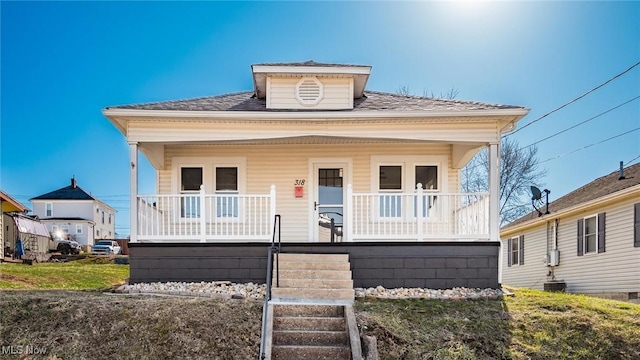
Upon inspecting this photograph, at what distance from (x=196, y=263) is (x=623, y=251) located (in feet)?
35.2

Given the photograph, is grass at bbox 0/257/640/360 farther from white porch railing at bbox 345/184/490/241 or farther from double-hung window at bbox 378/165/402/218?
double-hung window at bbox 378/165/402/218

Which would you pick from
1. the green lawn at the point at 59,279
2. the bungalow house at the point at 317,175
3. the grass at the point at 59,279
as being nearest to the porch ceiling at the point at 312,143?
the bungalow house at the point at 317,175

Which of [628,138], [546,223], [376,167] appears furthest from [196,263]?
[628,138]

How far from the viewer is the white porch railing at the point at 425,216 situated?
32.0 ft

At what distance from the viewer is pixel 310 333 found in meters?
6.87

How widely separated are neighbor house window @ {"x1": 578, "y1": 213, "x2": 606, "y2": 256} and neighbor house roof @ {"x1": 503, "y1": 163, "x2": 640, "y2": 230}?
54 centimetres

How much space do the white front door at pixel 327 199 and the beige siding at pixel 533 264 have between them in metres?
9.28

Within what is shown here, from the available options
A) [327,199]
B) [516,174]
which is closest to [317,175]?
[327,199]

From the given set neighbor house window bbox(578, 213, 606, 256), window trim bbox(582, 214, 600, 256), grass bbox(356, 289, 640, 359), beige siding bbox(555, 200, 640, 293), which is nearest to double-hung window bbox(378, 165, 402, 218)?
grass bbox(356, 289, 640, 359)

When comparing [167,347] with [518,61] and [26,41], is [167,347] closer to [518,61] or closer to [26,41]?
[518,61]

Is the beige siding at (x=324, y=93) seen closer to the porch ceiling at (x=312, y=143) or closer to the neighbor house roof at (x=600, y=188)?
the porch ceiling at (x=312, y=143)

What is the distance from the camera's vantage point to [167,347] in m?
6.35

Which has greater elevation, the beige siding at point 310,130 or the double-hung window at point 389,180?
the beige siding at point 310,130

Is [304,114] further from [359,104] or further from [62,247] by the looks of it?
[62,247]
